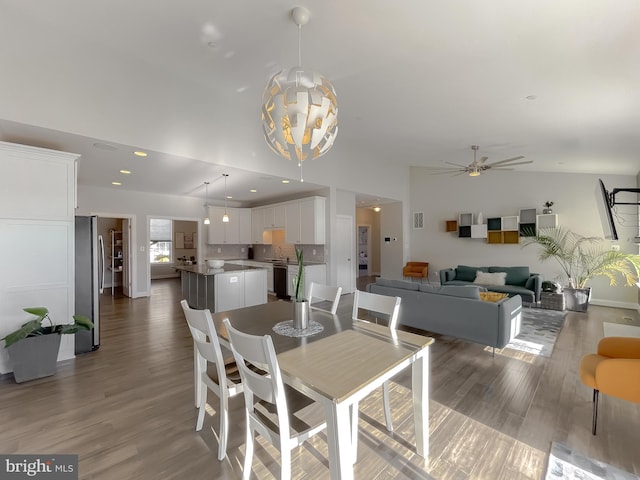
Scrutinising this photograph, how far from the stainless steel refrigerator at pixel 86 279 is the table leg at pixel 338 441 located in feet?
11.8

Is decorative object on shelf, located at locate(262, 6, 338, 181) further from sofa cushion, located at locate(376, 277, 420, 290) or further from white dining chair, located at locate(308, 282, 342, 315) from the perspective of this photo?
sofa cushion, located at locate(376, 277, 420, 290)

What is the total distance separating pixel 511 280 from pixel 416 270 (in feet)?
7.35

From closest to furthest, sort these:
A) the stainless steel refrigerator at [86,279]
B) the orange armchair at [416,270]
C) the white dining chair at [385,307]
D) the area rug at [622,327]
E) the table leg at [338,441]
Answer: the table leg at [338,441] < the white dining chair at [385,307] < the stainless steel refrigerator at [86,279] < the area rug at [622,327] < the orange armchair at [416,270]

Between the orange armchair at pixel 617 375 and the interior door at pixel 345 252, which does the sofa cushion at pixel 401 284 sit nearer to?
the orange armchair at pixel 617 375

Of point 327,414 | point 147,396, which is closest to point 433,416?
point 327,414

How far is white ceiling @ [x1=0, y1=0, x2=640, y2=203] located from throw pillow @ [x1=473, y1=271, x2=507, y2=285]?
107 inches

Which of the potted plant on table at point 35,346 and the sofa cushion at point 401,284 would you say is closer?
the potted plant on table at point 35,346

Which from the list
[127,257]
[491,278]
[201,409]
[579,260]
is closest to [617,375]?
[201,409]

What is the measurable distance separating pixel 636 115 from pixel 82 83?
618 centimetres

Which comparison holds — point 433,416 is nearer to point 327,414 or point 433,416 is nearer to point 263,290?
point 327,414

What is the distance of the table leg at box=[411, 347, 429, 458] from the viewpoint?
1.69m

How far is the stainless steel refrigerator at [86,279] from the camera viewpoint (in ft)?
11.2

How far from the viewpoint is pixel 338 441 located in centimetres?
117

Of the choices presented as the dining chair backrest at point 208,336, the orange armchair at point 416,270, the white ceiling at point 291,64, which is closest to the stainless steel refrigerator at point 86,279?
the white ceiling at point 291,64
